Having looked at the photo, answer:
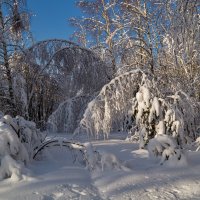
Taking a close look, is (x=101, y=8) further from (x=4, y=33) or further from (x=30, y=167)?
(x=30, y=167)

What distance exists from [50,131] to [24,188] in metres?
6.40

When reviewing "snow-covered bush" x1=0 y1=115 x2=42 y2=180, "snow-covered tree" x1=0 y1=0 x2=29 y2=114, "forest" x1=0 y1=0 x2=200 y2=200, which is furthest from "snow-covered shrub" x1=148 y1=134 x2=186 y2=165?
"snow-covered tree" x1=0 y1=0 x2=29 y2=114

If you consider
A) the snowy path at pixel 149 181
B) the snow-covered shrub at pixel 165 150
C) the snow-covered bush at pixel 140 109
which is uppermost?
the snow-covered bush at pixel 140 109

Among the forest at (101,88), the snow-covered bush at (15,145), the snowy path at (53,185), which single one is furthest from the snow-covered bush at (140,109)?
the snowy path at (53,185)

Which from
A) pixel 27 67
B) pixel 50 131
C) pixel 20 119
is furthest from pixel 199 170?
pixel 27 67

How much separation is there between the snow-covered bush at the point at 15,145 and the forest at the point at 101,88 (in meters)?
0.01

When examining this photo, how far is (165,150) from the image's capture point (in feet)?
18.5

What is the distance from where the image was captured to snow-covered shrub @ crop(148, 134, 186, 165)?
18.1 feet

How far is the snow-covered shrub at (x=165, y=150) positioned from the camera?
5516 millimetres

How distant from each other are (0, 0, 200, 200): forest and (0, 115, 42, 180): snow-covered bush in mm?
14

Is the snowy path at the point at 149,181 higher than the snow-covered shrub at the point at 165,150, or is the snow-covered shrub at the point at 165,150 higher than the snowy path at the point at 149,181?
the snow-covered shrub at the point at 165,150

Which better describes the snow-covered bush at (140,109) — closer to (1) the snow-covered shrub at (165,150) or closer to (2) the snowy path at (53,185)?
(1) the snow-covered shrub at (165,150)

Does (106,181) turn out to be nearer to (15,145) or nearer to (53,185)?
(53,185)

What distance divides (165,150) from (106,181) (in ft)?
4.79
